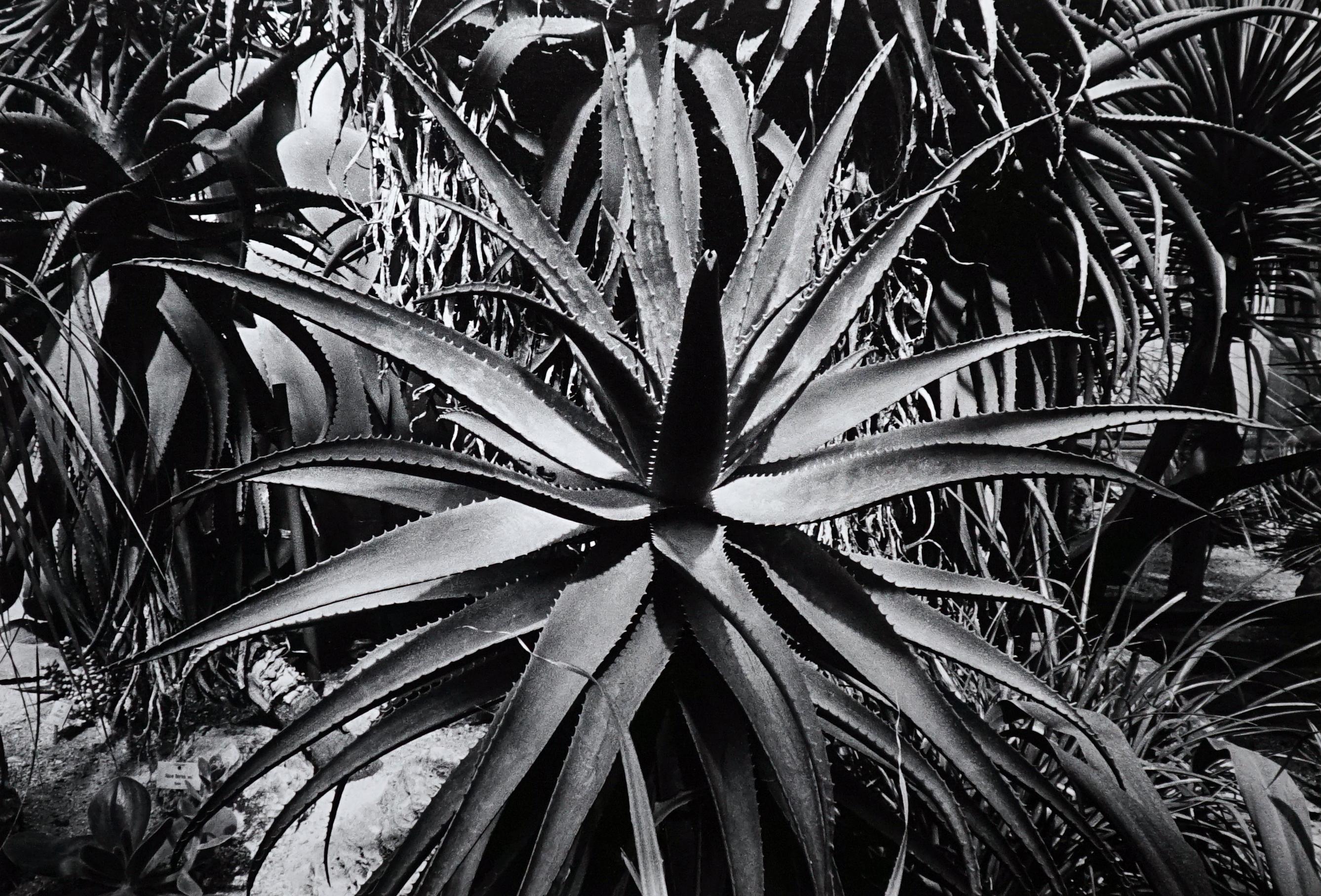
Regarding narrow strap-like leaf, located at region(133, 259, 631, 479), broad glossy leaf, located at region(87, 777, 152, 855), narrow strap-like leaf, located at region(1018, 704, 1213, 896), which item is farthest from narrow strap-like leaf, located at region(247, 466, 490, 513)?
narrow strap-like leaf, located at region(1018, 704, 1213, 896)

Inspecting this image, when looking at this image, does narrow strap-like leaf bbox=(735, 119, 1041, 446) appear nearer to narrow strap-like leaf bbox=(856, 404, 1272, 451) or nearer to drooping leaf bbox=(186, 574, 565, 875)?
narrow strap-like leaf bbox=(856, 404, 1272, 451)

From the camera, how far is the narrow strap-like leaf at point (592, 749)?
2.56 feet

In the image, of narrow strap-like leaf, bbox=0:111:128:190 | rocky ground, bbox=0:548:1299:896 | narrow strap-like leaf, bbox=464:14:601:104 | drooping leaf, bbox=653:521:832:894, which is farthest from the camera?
narrow strap-like leaf, bbox=464:14:601:104

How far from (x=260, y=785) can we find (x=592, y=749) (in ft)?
2.99

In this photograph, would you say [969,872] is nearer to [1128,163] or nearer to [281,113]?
[1128,163]

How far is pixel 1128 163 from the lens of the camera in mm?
1445

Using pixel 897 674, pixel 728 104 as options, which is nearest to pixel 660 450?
pixel 897 674

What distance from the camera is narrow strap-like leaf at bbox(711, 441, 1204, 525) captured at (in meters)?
0.88

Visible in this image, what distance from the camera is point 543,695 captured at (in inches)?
32.7

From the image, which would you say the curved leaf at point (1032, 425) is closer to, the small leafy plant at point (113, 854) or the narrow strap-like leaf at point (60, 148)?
the small leafy plant at point (113, 854)

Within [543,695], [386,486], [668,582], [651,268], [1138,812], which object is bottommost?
[1138,812]

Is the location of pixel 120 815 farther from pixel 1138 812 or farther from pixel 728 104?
pixel 728 104

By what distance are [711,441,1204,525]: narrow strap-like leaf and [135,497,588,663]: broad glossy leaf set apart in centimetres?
21

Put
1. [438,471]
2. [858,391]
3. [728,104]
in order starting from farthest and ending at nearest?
[728,104], [858,391], [438,471]
